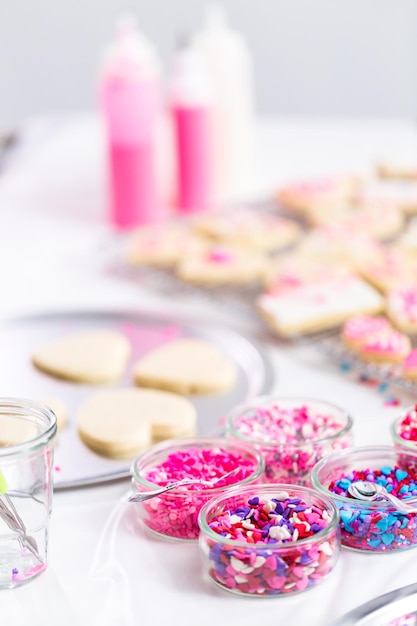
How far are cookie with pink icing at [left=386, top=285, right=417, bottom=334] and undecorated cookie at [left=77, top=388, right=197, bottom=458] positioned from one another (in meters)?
0.40

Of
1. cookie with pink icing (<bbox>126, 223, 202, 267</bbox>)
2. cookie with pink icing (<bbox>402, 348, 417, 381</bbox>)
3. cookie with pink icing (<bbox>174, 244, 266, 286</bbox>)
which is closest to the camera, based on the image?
cookie with pink icing (<bbox>402, 348, 417, 381</bbox>)

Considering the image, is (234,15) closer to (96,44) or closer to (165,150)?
(96,44)

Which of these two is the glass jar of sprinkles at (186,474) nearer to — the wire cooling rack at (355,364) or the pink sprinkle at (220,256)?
the wire cooling rack at (355,364)

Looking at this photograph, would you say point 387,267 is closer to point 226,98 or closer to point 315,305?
point 315,305

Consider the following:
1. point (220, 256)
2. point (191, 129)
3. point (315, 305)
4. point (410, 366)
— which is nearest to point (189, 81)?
point (191, 129)

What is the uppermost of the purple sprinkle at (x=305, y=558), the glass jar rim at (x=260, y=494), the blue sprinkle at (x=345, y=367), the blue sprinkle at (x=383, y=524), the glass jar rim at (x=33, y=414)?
the glass jar rim at (x=33, y=414)

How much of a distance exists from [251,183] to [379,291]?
88 cm

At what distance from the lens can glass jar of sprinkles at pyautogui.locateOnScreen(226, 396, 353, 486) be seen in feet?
3.53

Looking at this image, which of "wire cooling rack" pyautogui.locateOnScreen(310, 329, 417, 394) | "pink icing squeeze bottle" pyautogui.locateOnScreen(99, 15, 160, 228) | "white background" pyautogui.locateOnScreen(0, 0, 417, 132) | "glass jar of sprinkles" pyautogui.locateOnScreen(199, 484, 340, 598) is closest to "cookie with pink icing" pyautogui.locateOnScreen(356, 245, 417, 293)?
"wire cooling rack" pyautogui.locateOnScreen(310, 329, 417, 394)

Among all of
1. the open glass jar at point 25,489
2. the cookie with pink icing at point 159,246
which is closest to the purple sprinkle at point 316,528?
the open glass jar at point 25,489

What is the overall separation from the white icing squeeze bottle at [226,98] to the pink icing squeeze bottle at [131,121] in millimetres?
169

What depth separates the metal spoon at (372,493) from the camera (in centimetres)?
94

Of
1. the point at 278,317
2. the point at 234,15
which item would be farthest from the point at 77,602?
the point at 234,15

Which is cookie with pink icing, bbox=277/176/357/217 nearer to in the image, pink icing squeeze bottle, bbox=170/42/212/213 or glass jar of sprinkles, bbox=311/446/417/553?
pink icing squeeze bottle, bbox=170/42/212/213
